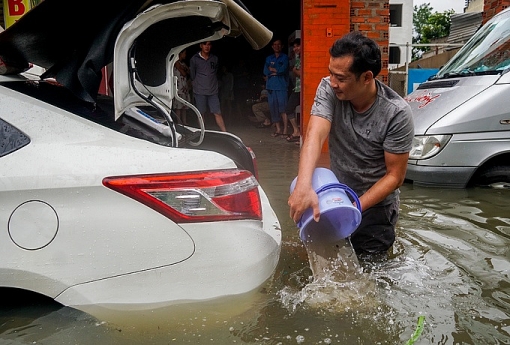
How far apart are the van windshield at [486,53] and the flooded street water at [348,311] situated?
2.11 m

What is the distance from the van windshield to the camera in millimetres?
5367

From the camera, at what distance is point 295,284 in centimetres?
283

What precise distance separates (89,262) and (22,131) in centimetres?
65

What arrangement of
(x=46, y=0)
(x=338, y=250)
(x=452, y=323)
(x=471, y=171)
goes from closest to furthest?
(x=46, y=0) < (x=452, y=323) < (x=338, y=250) < (x=471, y=171)

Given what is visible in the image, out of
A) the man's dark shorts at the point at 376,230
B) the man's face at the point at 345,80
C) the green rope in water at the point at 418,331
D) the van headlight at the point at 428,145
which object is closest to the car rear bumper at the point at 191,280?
the green rope in water at the point at 418,331

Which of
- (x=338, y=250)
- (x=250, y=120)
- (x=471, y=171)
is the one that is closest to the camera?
(x=338, y=250)

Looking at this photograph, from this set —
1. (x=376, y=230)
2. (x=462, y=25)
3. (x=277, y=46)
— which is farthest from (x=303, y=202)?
(x=462, y=25)

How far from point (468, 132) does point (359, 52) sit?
107 inches

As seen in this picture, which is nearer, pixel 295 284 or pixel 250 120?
pixel 295 284

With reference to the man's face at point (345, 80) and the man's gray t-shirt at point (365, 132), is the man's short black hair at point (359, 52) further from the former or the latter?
the man's gray t-shirt at point (365, 132)

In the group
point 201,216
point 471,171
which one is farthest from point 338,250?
point 471,171

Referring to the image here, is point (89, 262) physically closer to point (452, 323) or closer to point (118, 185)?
point (118, 185)

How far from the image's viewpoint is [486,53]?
18.6 feet

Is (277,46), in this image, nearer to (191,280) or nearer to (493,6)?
(493,6)
